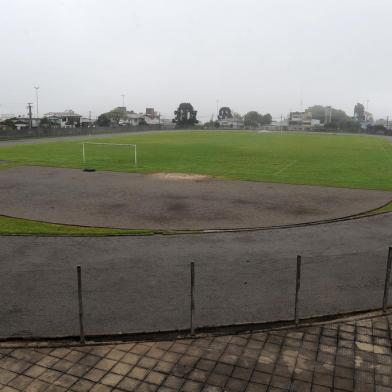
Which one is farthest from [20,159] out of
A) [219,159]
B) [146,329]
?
[146,329]

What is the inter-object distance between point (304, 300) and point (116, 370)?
3.93 m

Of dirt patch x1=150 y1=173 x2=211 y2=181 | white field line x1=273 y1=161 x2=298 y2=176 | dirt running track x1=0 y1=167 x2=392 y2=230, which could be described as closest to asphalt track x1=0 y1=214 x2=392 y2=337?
dirt running track x1=0 y1=167 x2=392 y2=230

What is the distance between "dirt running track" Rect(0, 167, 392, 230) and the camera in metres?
14.8

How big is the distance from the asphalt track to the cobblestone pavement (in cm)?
63

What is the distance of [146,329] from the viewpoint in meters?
7.14

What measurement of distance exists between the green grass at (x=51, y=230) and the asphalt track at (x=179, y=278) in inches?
26.8

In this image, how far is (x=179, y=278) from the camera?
9227 mm

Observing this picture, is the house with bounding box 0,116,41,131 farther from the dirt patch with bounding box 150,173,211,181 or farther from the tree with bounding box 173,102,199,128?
the dirt patch with bounding box 150,173,211,181

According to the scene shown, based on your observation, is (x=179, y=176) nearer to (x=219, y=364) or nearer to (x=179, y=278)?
(x=179, y=278)

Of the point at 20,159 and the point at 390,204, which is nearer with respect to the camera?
the point at 390,204

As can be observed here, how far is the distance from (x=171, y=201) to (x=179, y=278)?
30.0 feet

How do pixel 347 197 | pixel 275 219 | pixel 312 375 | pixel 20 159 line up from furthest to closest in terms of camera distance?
1. pixel 20 159
2. pixel 347 197
3. pixel 275 219
4. pixel 312 375

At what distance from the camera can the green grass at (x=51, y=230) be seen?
505 inches

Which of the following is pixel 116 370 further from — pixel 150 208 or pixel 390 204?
pixel 390 204
